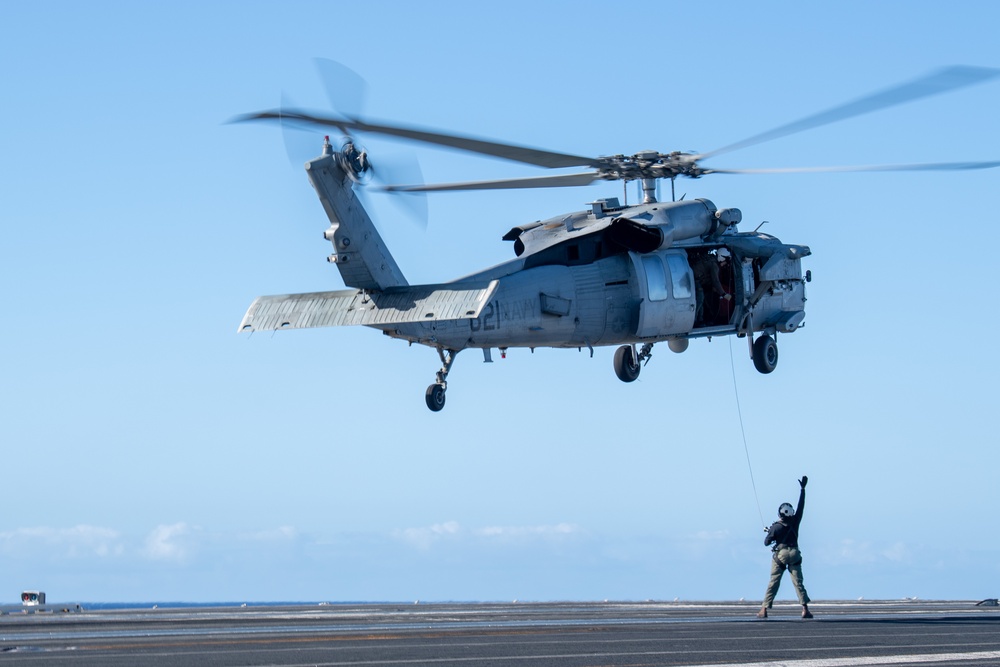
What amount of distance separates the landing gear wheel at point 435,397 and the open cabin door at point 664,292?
5624mm

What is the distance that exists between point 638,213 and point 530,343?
4.58m

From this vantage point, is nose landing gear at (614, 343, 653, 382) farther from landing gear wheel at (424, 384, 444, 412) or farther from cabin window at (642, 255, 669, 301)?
landing gear wheel at (424, 384, 444, 412)

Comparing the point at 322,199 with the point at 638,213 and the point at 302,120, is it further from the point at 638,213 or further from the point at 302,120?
the point at 638,213

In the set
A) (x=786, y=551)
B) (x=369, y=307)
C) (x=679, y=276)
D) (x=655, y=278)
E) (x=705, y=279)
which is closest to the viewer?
(x=786, y=551)

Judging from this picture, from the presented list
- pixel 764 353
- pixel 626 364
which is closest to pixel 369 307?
pixel 626 364

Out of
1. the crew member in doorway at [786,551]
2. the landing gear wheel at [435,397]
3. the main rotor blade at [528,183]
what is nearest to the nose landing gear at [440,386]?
the landing gear wheel at [435,397]

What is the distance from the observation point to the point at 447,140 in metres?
25.2

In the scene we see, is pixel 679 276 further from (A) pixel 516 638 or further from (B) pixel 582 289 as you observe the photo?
(A) pixel 516 638

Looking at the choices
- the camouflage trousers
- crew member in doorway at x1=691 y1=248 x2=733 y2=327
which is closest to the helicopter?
crew member in doorway at x1=691 y1=248 x2=733 y2=327

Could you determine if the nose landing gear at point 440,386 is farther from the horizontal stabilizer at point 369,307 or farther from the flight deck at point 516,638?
the flight deck at point 516,638

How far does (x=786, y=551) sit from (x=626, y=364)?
11238mm

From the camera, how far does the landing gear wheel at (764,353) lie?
3522cm

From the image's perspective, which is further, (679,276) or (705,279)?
(705,279)

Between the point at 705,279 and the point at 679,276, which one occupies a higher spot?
the point at 705,279
